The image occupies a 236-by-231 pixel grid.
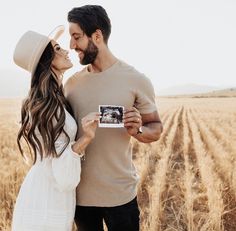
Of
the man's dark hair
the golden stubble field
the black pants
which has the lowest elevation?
the golden stubble field

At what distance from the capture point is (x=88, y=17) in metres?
3.18

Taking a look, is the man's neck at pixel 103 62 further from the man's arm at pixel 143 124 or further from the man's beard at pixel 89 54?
the man's arm at pixel 143 124

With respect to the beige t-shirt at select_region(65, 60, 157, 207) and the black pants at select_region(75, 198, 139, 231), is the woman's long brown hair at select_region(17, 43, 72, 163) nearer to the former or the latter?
the beige t-shirt at select_region(65, 60, 157, 207)

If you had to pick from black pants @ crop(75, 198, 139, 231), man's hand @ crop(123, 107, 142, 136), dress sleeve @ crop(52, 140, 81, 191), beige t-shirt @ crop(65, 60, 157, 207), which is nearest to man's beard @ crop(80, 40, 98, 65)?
beige t-shirt @ crop(65, 60, 157, 207)

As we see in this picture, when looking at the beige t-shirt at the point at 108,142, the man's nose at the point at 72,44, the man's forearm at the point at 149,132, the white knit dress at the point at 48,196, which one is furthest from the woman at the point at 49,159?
the man's forearm at the point at 149,132

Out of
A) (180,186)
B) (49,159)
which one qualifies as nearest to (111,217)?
(49,159)

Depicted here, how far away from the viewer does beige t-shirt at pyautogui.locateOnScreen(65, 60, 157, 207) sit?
10.1ft

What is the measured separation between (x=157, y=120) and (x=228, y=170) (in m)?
4.20

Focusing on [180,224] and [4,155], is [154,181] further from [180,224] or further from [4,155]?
[4,155]

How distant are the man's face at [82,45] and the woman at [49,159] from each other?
0.35 meters

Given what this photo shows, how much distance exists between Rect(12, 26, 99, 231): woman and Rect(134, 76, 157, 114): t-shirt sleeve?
0.47 m

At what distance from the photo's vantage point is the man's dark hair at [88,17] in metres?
3.18

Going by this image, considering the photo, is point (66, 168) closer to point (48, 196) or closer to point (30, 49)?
point (48, 196)

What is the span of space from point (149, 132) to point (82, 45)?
809 mm
